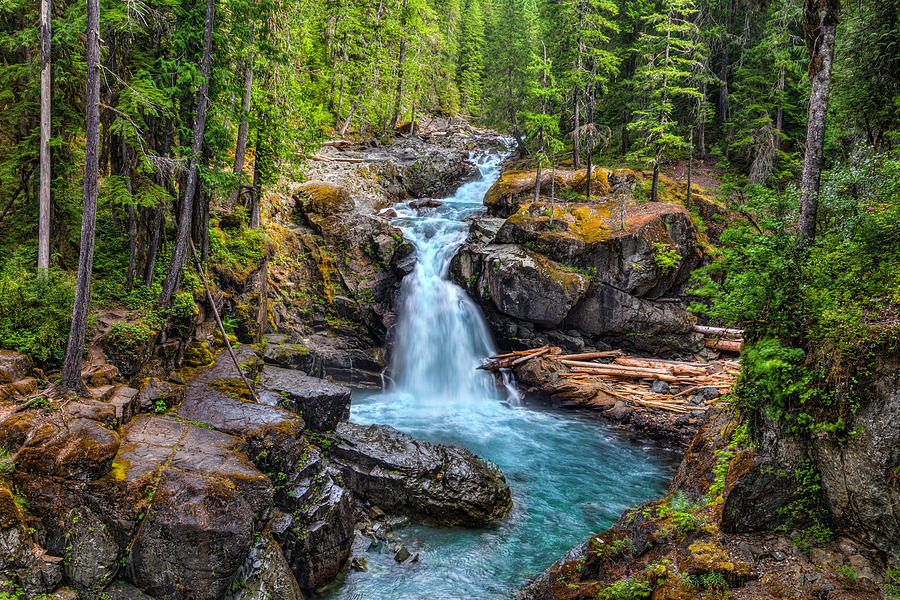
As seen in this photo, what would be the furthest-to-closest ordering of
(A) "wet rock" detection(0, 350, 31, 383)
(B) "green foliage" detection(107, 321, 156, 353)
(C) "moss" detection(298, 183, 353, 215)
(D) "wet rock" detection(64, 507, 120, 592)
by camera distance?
1. (C) "moss" detection(298, 183, 353, 215)
2. (B) "green foliage" detection(107, 321, 156, 353)
3. (A) "wet rock" detection(0, 350, 31, 383)
4. (D) "wet rock" detection(64, 507, 120, 592)

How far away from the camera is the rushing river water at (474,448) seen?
791 centimetres

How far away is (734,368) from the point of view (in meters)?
16.1

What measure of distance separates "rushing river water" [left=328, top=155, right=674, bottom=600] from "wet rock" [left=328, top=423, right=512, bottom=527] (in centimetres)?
34

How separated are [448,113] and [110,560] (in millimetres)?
40837

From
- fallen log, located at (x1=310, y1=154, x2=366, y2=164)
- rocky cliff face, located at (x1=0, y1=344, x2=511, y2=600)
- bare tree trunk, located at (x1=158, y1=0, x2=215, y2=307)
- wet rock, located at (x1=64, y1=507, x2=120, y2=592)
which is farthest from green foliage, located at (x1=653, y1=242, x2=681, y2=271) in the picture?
wet rock, located at (x1=64, y1=507, x2=120, y2=592)

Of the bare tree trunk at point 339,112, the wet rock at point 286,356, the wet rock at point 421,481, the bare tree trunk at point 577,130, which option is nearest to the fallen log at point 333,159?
the bare tree trunk at point 339,112

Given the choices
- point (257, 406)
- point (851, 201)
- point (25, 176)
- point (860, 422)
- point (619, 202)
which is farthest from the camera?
point (619, 202)

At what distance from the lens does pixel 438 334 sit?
17859mm

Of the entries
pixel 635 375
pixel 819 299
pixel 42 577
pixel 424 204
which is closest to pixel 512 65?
pixel 424 204

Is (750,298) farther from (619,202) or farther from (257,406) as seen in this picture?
(619,202)

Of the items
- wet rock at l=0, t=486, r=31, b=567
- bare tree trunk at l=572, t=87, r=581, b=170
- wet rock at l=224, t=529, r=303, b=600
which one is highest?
bare tree trunk at l=572, t=87, r=581, b=170

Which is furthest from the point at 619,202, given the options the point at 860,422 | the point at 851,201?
the point at 860,422

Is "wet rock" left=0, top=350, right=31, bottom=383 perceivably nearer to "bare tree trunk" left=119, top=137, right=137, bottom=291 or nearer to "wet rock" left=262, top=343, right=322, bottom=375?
"bare tree trunk" left=119, top=137, right=137, bottom=291

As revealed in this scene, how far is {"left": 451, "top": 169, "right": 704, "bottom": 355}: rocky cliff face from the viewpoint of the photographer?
1733cm
